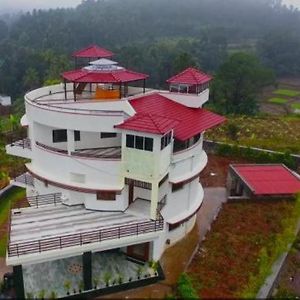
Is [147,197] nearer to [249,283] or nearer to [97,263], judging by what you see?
[97,263]

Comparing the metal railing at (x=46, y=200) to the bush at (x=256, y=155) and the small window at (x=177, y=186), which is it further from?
the bush at (x=256, y=155)

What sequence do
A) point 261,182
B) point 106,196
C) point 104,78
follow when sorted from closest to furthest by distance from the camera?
1. point 106,196
2. point 104,78
3. point 261,182

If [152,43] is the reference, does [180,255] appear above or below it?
below

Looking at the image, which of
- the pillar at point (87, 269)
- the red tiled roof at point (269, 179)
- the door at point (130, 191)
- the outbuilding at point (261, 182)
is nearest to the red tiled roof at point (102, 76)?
the door at point (130, 191)

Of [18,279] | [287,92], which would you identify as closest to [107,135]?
[18,279]

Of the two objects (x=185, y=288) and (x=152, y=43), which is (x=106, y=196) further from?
(x=152, y=43)

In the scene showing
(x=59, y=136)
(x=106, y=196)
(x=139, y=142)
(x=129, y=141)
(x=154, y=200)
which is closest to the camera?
(x=139, y=142)

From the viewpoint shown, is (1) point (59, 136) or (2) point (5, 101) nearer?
(1) point (59, 136)
